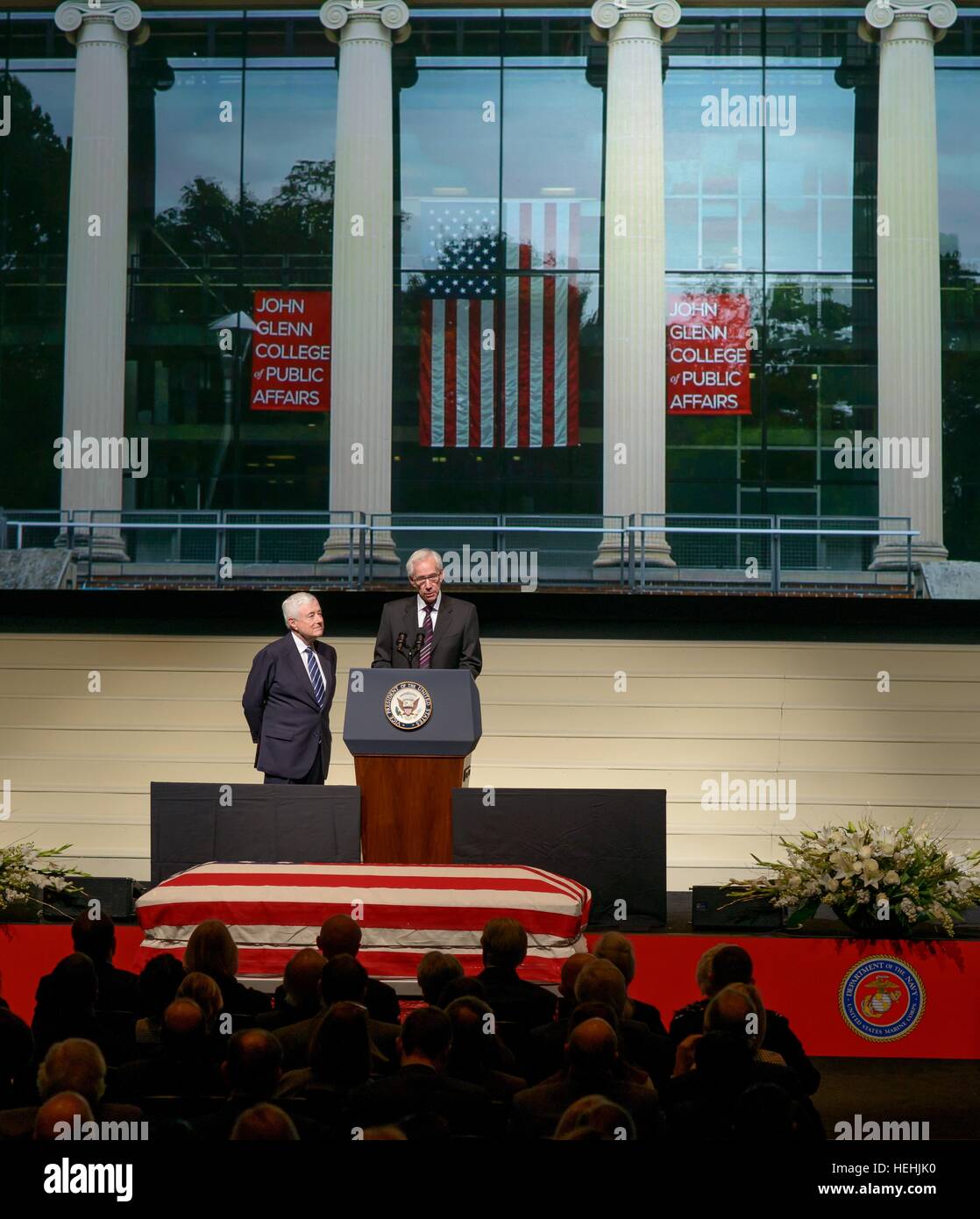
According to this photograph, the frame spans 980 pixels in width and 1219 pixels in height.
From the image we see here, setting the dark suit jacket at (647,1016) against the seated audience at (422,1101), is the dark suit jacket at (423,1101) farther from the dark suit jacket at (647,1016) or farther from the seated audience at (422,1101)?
the dark suit jacket at (647,1016)

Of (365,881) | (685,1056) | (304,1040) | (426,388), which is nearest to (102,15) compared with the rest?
(426,388)

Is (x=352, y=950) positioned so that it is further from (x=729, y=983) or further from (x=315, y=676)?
(x=315, y=676)

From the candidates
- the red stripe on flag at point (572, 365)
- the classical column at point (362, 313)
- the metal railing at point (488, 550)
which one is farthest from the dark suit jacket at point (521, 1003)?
the red stripe on flag at point (572, 365)

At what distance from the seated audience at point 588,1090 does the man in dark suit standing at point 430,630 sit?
5817mm

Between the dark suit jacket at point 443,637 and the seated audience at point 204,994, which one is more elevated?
the dark suit jacket at point 443,637

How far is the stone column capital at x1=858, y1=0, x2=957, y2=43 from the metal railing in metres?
8.22

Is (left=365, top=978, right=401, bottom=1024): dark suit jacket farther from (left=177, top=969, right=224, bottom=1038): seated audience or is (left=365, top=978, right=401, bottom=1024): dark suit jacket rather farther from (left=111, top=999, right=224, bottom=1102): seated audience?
(left=111, top=999, right=224, bottom=1102): seated audience

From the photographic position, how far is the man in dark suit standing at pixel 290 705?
10555 millimetres

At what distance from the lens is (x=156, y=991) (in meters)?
6.65

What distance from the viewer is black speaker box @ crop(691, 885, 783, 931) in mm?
9602

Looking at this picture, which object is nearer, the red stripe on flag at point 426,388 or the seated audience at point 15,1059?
the seated audience at point 15,1059

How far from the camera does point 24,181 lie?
98.3 ft

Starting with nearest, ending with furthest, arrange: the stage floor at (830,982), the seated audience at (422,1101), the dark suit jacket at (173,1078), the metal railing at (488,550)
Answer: the seated audience at (422,1101)
the dark suit jacket at (173,1078)
the stage floor at (830,982)
the metal railing at (488,550)
